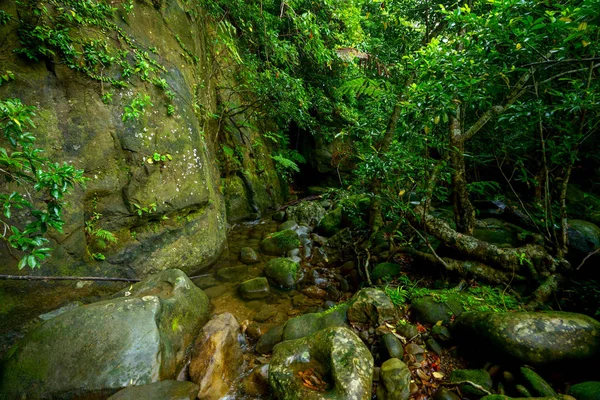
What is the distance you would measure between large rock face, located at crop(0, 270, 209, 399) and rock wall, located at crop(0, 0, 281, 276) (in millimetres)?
1088

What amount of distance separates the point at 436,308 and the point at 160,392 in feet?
9.92

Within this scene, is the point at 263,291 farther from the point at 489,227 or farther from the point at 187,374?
the point at 489,227

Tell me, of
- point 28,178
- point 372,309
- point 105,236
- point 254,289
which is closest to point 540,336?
point 372,309

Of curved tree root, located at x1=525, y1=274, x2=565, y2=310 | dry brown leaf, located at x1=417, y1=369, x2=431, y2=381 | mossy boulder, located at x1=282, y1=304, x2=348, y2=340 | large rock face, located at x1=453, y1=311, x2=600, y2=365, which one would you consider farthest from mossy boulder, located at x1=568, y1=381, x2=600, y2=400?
mossy boulder, located at x1=282, y1=304, x2=348, y2=340

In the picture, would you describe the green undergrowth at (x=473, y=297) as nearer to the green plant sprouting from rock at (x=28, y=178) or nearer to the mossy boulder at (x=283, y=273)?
the mossy boulder at (x=283, y=273)

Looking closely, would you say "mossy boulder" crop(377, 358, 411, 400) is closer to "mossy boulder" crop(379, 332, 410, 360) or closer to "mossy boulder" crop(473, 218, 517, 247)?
"mossy boulder" crop(379, 332, 410, 360)

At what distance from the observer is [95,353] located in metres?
2.34

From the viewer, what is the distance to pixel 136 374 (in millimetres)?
2340

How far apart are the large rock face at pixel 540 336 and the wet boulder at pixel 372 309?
2.79 feet

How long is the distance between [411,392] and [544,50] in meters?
3.51

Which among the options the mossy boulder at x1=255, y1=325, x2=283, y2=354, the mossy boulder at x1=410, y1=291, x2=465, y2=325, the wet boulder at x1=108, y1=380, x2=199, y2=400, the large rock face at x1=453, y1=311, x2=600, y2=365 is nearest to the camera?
the wet boulder at x1=108, y1=380, x2=199, y2=400

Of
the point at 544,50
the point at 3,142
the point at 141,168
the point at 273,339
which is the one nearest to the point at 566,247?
the point at 544,50

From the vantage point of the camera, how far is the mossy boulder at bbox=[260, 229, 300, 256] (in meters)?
5.97

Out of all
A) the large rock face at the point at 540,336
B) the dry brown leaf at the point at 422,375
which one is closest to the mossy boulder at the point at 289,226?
the dry brown leaf at the point at 422,375
